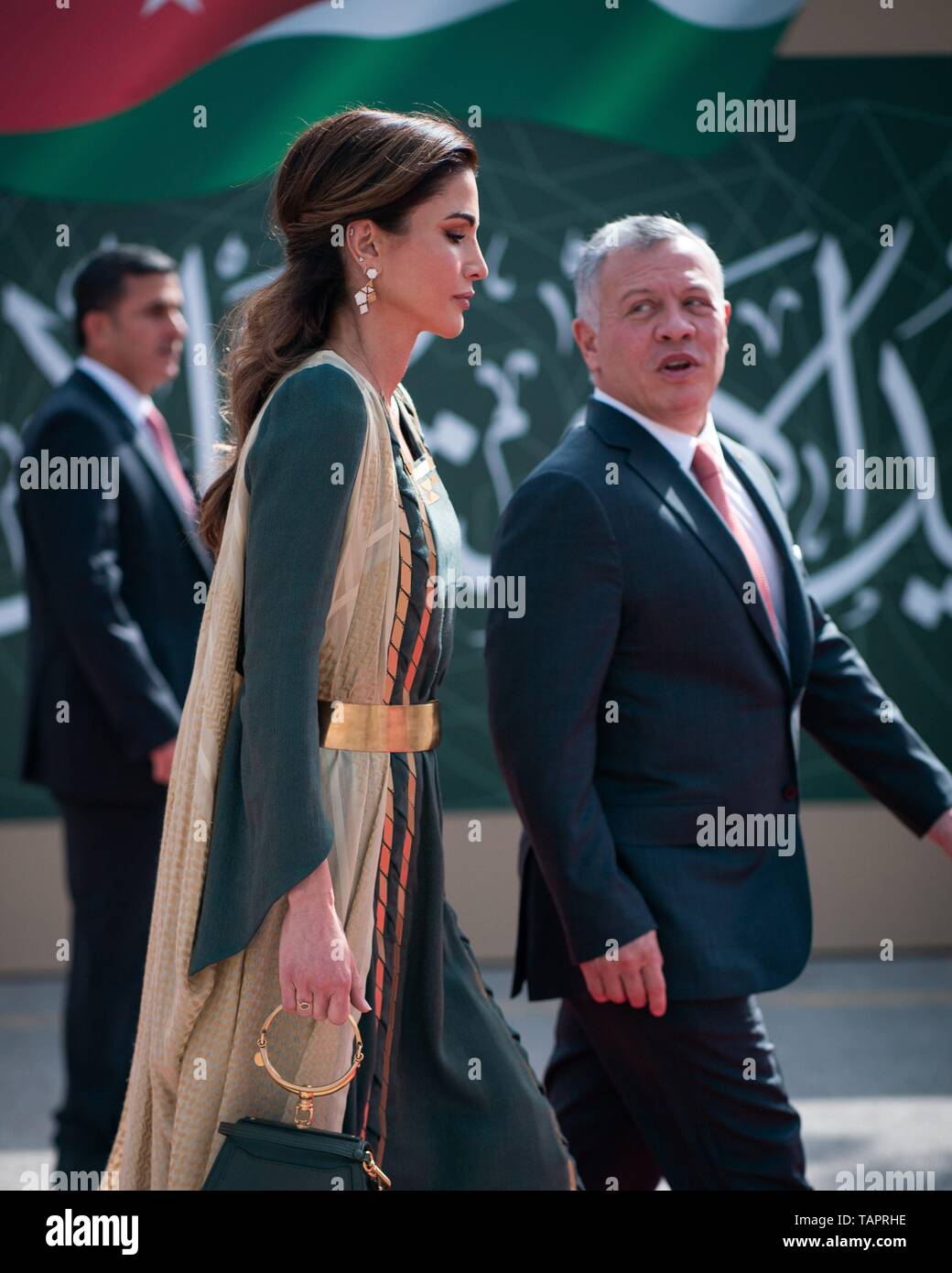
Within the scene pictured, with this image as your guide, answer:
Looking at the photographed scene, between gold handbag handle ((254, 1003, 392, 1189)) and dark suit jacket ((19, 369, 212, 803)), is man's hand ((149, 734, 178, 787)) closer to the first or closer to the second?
dark suit jacket ((19, 369, 212, 803))

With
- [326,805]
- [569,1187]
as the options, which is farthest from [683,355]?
[569,1187]

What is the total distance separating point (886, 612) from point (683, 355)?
143 inches

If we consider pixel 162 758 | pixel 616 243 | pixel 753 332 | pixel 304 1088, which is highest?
pixel 753 332

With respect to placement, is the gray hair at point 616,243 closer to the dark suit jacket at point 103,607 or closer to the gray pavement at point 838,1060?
the dark suit jacket at point 103,607

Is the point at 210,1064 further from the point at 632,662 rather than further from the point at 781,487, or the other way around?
the point at 781,487

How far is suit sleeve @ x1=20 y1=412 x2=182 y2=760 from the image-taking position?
441 centimetres

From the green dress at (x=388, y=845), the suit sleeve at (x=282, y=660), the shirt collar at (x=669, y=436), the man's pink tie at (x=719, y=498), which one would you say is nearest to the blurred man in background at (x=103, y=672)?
the shirt collar at (x=669, y=436)

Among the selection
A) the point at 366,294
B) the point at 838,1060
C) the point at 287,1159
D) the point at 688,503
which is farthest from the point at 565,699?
the point at 838,1060

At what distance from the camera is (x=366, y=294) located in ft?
8.37

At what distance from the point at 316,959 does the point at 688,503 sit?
1268 mm

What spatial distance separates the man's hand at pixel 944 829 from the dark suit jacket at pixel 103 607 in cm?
191

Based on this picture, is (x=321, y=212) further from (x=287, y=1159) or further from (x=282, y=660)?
(x=287, y=1159)

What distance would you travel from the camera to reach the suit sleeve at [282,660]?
2277 millimetres

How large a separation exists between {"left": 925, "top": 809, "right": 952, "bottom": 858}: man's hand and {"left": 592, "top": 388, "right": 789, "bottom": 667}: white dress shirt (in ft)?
1.58
